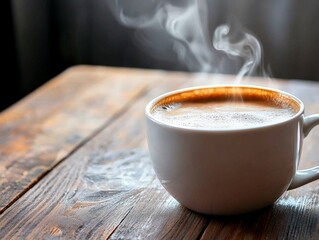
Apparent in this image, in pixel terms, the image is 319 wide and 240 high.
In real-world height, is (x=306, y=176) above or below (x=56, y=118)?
above

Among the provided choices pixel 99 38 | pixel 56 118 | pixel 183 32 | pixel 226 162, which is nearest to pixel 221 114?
pixel 226 162

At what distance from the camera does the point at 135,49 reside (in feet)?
7.84

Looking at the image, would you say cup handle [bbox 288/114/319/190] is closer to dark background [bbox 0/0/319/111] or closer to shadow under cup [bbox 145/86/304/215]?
shadow under cup [bbox 145/86/304/215]

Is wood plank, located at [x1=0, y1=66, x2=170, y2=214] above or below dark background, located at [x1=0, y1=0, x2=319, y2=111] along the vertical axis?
above

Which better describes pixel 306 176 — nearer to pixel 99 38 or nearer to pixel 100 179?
pixel 100 179

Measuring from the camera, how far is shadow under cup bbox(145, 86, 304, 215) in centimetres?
65

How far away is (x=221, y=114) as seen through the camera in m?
0.76

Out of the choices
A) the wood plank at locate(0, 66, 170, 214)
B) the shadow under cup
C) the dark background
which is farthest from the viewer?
the dark background

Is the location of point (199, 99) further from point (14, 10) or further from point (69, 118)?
point (14, 10)

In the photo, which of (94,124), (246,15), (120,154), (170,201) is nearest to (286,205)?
(170,201)

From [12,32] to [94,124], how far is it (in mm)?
1183

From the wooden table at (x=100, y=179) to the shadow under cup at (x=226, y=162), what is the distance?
35 millimetres

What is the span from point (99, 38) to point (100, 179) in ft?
5.35

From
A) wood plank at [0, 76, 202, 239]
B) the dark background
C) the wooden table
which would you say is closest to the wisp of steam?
the dark background
